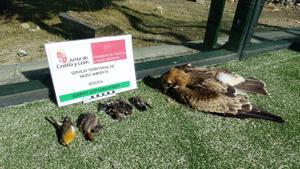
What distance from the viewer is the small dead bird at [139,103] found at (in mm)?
2865

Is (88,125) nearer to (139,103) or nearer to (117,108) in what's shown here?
(117,108)

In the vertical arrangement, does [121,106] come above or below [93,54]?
below

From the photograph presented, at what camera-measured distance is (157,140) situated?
2.50 metres

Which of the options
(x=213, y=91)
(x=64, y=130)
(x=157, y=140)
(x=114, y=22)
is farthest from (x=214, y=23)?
(x=64, y=130)

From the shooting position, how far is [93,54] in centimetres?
280

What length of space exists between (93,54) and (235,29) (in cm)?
223

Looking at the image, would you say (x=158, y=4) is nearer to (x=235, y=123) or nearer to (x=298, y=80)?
(x=298, y=80)

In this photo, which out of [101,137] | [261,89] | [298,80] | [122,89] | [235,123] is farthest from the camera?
[298,80]

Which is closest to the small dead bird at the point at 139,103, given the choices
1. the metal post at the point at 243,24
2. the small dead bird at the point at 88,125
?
the small dead bird at the point at 88,125

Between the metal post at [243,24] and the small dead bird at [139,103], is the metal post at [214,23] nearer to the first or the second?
the metal post at [243,24]

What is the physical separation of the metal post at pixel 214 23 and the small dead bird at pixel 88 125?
286 cm

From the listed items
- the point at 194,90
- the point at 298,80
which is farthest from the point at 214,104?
the point at 298,80

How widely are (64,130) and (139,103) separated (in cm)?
75

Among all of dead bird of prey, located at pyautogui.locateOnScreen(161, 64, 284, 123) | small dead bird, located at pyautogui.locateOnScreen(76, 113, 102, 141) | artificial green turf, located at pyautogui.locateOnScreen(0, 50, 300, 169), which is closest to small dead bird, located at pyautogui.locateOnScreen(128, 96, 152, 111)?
artificial green turf, located at pyautogui.locateOnScreen(0, 50, 300, 169)
